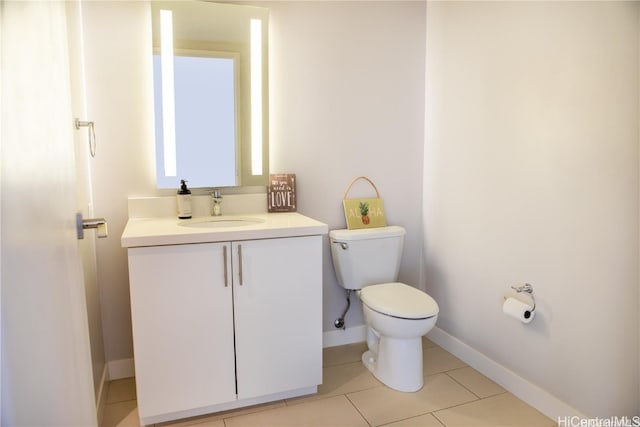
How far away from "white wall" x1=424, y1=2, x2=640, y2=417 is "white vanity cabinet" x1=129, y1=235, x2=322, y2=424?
3.00ft

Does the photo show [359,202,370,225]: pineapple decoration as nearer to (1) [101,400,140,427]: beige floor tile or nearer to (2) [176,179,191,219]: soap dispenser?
(2) [176,179,191,219]: soap dispenser

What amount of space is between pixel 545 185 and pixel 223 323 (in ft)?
4.97

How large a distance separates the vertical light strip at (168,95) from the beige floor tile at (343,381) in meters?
1.31

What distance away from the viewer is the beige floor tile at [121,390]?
7.07ft

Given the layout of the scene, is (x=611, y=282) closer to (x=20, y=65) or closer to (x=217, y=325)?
(x=217, y=325)

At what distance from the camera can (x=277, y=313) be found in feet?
6.64

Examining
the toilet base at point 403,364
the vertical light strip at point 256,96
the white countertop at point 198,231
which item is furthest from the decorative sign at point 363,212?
the toilet base at point 403,364

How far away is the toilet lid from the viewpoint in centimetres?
210

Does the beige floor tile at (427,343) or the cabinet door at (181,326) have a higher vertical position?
the cabinet door at (181,326)

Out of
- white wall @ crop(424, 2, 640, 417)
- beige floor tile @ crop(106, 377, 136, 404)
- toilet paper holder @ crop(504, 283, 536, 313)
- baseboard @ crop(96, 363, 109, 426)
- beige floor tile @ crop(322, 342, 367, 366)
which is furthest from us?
beige floor tile @ crop(322, 342, 367, 366)

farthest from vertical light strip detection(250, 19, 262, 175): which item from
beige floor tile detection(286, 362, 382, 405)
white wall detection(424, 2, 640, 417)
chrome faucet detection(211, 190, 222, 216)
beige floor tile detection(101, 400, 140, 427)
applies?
beige floor tile detection(101, 400, 140, 427)

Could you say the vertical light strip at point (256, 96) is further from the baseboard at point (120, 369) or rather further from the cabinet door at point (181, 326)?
the baseboard at point (120, 369)

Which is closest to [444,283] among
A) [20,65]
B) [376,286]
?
[376,286]

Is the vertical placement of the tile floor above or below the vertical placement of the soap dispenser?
below
